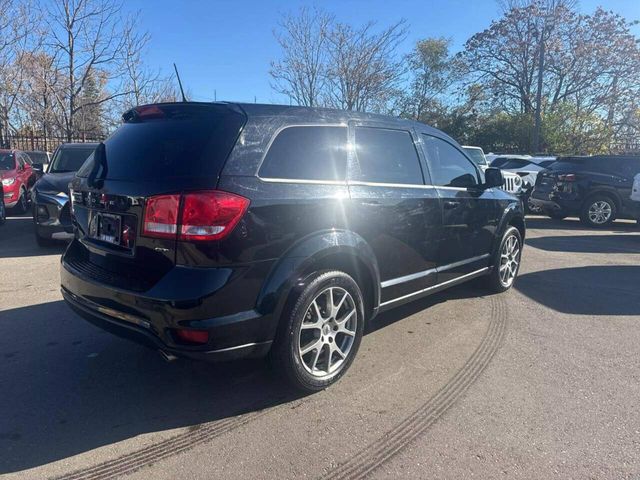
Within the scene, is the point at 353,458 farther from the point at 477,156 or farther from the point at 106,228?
the point at 477,156

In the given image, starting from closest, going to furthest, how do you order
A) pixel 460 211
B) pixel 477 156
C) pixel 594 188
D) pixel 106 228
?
1. pixel 106 228
2. pixel 460 211
3. pixel 594 188
4. pixel 477 156

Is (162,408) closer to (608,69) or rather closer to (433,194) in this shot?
(433,194)

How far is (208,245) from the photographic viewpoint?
8.75ft

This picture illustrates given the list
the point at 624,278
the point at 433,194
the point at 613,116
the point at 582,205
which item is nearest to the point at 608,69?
the point at 613,116

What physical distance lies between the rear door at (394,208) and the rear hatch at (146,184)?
106 cm

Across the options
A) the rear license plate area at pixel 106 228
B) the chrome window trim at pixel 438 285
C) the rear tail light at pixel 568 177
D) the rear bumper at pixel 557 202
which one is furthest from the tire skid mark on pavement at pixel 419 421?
the rear tail light at pixel 568 177

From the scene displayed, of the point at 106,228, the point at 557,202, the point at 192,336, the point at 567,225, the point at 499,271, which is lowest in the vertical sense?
the point at 567,225

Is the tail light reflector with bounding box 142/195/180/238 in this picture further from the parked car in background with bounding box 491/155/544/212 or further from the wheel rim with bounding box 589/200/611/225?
the parked car in background with bounding box 491/155/544/212

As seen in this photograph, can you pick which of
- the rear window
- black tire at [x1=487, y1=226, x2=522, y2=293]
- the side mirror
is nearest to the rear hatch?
the rear window

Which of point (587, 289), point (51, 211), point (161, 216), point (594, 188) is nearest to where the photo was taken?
point (161, 216)

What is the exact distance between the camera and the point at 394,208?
3.77 meters

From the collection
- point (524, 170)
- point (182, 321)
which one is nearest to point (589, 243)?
point (524, 170)

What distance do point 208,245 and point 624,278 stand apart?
6.09 meters

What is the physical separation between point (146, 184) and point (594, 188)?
1156 centimetres
